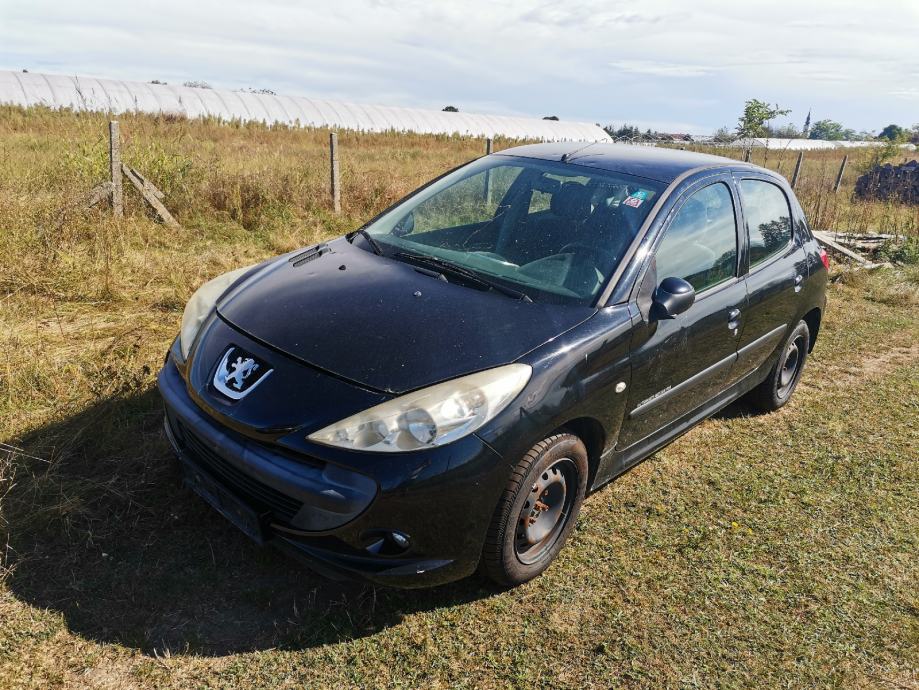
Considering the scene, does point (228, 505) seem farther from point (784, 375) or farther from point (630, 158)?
point (784, 375)

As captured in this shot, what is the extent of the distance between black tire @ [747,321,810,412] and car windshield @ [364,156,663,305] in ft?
6.23

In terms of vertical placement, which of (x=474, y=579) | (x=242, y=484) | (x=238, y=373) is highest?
(x=238, y=373)

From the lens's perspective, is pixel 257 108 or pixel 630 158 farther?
pixel 257 108

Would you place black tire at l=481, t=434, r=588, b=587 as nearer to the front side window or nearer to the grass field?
the grass field

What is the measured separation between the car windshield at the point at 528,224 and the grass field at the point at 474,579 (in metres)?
1.25

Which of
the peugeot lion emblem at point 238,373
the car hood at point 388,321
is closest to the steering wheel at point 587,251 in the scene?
the car hood at point 388,321

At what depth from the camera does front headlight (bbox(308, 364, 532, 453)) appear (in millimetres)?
2195

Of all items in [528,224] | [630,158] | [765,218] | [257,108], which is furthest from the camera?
[257,108]

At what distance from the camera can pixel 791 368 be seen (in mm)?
4746

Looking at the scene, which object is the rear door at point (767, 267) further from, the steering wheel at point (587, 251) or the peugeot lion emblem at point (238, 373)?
the peugeot lion emblem at point (238, 373)

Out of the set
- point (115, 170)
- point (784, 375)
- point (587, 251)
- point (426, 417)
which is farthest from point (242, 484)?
Result: point (115, 170)

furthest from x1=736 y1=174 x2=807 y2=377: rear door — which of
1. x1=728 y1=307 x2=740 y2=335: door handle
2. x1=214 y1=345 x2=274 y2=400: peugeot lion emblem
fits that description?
x1=214 y1=345 x2=274 y2=400: peugeot lion emblem

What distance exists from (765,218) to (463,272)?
2.12 meters

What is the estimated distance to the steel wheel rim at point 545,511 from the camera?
2.57 metres
